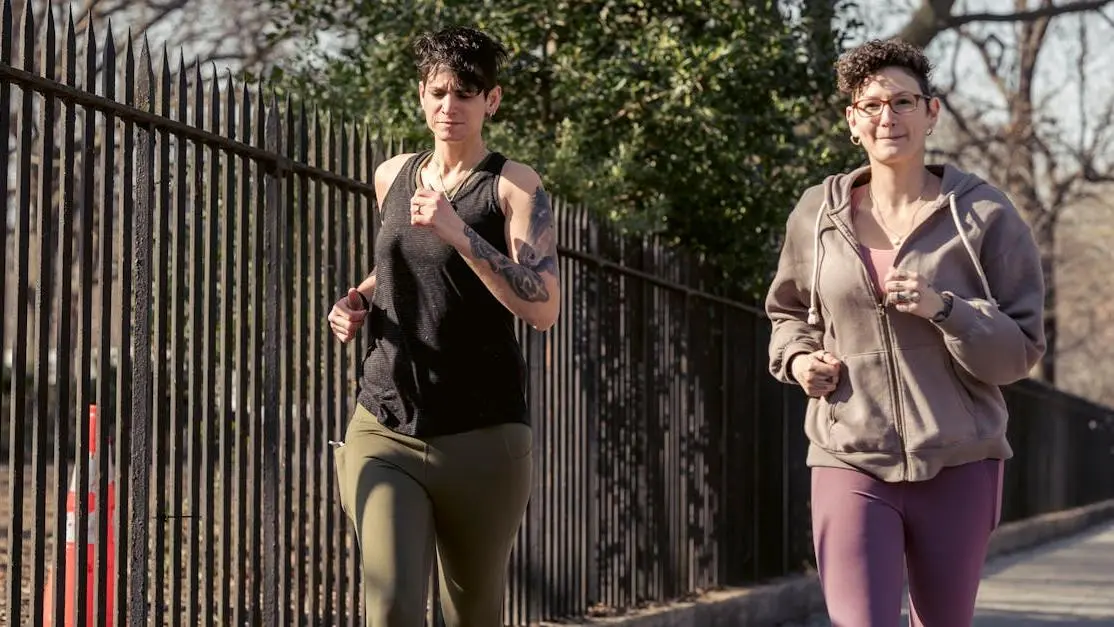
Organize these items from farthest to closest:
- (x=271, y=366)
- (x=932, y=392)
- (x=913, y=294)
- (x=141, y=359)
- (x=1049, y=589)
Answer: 1. (x=1049, y=589)
2. (x=271, y=366)
3. (x=141, y=359)
4. (x=932, y=392)
5. (x=913, y=294)

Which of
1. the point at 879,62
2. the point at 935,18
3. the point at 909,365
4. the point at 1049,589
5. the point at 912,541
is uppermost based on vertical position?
the point at 935,18

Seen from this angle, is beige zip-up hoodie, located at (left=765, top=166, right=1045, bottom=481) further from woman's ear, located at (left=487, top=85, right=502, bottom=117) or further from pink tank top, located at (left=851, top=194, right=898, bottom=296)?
woman's ear, located at (left=487, top=85, right=502, bottom=117)

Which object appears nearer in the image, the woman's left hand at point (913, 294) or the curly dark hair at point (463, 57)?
the woman's left hand at point (913, 294)

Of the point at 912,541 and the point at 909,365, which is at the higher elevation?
the point at 909,365

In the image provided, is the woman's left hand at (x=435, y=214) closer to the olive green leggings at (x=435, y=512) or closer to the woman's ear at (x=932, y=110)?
the olive green leggings at (x=435, y=512)

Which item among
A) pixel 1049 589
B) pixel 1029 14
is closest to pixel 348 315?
pixel 1049 589

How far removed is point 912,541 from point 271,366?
6.99 ft

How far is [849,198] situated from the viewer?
4.24m

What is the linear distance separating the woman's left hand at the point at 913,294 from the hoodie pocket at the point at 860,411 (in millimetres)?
254

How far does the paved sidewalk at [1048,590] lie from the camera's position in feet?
34.0

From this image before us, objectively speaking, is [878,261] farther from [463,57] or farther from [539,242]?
[463,57]

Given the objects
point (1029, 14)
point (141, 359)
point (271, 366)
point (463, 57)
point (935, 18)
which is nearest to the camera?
point (463, 57)

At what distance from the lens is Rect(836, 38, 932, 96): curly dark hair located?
4195mm

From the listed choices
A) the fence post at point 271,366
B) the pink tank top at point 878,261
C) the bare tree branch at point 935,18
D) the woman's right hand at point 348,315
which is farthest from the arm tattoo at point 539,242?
the bare tree branch at point 935,18
